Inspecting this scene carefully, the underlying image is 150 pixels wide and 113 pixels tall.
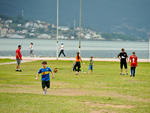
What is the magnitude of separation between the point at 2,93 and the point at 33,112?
4909mm

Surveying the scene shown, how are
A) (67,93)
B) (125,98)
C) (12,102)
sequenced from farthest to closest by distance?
1. (67,93)
2. (125,98)
3. (12,102)

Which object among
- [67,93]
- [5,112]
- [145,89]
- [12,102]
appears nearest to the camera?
[5,112]

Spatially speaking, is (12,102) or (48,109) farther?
(12,102)

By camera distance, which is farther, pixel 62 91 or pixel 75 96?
pixel 62 91

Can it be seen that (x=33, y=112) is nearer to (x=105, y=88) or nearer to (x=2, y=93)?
(x=2, y=93)

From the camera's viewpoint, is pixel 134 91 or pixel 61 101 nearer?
pixel 61 101

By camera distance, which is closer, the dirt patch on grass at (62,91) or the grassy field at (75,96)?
the grassy field at (75,96)

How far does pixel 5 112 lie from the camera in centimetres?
1552

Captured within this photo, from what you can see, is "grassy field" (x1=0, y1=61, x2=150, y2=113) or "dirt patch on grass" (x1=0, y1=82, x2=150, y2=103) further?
"dirt patch on grass" (x1=0, y1=82, x2=150, y2=103)

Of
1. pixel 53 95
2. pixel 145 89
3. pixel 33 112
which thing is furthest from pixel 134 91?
pixel 33 112

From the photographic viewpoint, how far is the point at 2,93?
66.4ft

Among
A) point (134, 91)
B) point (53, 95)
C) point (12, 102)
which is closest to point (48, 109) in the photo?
point (12, 102)

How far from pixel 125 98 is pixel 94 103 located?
6.86 ft

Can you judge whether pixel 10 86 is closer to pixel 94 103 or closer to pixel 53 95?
pixel 53 95
